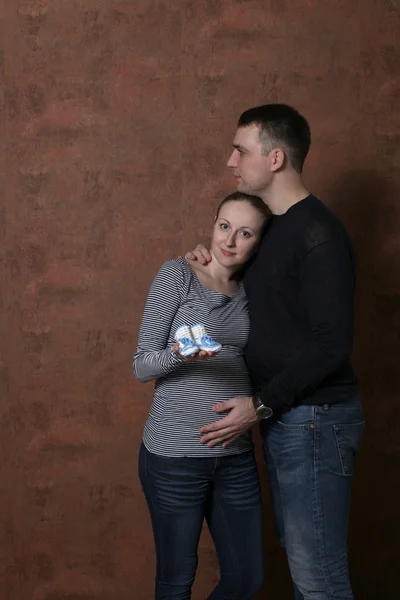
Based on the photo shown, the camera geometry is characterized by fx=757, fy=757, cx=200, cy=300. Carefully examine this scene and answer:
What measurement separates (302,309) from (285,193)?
311 mm

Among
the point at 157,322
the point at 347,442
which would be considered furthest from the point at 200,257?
the point at 347,442

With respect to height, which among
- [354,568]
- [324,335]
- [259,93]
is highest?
[259,93]

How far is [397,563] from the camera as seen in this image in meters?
2.91

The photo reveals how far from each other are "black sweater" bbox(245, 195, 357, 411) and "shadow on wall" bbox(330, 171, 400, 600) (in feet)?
2.87

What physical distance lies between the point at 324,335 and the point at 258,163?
490mm

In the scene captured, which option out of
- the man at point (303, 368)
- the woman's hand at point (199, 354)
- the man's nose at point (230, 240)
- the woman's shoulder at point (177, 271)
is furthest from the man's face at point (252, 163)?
the woman's hand at point (199, 354)

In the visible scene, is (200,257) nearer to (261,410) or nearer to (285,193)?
(285,193)

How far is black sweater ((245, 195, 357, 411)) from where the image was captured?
1794 millimetres

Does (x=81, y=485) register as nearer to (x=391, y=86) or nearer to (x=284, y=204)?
(x=284, y=204)

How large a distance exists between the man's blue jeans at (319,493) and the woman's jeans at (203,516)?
0.15 meters

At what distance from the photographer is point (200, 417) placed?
191 cm

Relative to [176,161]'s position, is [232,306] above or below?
below

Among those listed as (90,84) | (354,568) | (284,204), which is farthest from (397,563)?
(90,84)

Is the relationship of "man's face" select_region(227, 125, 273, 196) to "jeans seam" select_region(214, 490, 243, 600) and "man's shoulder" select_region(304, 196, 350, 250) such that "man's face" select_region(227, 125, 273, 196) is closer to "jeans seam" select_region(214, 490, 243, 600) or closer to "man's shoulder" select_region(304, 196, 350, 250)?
"man's shoulder" select_region(304, 196, 350, 250)
